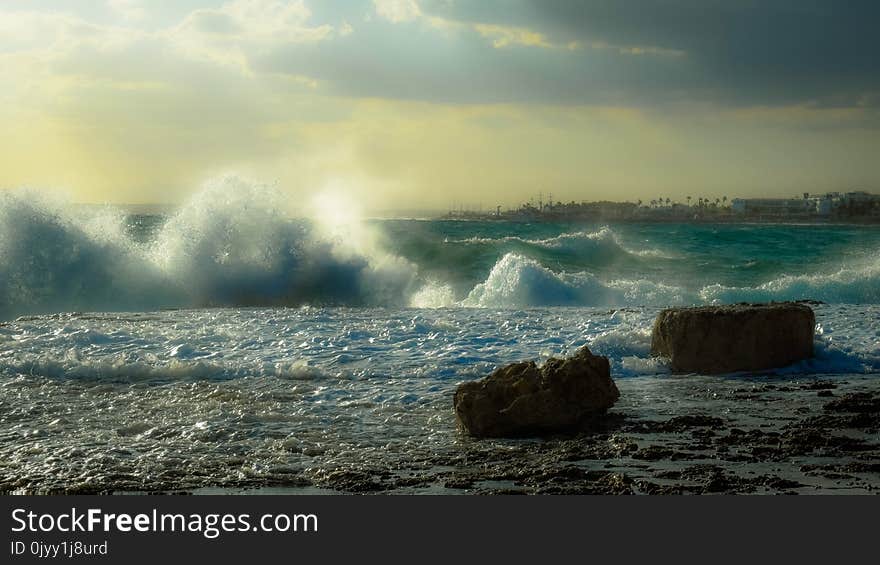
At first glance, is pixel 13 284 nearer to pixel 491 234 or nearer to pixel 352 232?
pixel 352 232

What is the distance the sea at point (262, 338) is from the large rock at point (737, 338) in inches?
7.5

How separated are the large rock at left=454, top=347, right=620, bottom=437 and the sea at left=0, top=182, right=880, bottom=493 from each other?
0.29 metres

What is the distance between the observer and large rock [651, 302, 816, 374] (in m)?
7.75

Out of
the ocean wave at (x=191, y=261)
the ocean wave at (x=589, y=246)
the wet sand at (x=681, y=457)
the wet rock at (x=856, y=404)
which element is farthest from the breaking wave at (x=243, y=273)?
the wet sand at (x=681, y=457)

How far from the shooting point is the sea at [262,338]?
5.21 meters

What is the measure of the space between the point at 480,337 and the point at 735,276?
18.3m

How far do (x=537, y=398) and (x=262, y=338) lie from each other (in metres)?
4.82

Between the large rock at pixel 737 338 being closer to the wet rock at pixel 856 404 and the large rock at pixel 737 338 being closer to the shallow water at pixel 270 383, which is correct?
the shallow water at pixel 270 383

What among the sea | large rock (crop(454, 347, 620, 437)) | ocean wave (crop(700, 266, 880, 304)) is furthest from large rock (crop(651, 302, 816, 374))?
ocean wave (crop(700, 266, 880, 304))

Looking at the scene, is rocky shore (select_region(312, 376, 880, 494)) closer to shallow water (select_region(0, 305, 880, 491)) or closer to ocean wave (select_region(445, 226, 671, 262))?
shallow water (select_region(0, 305, 880, 491))

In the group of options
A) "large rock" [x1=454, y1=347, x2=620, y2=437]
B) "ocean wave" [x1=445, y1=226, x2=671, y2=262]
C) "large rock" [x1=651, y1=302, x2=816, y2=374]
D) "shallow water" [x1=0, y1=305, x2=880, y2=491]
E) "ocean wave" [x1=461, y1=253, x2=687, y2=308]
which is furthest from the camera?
"ocean wave" [x1=445, y1=226, x2=671, y2=262]

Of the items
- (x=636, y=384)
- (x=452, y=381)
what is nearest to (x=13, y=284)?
(x=452, y=381)

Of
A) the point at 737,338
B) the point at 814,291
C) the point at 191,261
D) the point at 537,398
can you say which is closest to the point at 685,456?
the point at 537,398

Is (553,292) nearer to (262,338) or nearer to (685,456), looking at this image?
(262,338)
